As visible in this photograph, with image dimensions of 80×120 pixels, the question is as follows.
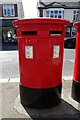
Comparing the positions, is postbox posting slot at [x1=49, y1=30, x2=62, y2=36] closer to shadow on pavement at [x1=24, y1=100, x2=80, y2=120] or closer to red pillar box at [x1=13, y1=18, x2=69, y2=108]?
red pillar box at [x1=13, y1=18, x2=69, y2=108]

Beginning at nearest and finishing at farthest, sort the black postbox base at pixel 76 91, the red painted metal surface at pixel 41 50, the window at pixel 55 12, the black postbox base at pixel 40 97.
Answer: the red painted metal surface at pixel 41 50, the black postbox base at pixel 40 97, the black postbox base at pixel 76 91, the window at pixel 55 12

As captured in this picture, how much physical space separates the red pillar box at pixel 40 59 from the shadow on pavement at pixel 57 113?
106 millimetres

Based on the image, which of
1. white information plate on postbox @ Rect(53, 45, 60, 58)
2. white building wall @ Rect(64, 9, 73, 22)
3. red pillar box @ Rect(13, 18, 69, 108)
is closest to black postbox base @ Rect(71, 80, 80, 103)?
red pillar box @ Rect(13, 18, 69, 108)

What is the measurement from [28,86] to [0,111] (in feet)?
2.32

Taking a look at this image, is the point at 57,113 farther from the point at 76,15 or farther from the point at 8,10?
the point at 8,10

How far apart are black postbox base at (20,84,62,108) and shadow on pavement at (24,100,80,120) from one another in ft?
0.32

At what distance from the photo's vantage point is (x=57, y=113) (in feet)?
10.9

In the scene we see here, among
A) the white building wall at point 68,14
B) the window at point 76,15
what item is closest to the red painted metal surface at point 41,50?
the white building wall at point 68,14

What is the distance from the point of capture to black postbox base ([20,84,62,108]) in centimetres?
341

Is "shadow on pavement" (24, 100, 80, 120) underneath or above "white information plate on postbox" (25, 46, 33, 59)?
underneath

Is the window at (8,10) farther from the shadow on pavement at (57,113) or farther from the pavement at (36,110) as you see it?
the shadow on pavement at (57,113)

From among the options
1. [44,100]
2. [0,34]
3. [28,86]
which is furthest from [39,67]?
[0,34]

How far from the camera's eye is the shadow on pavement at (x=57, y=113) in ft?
10.5

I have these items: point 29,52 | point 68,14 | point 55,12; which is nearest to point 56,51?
point 29,52
